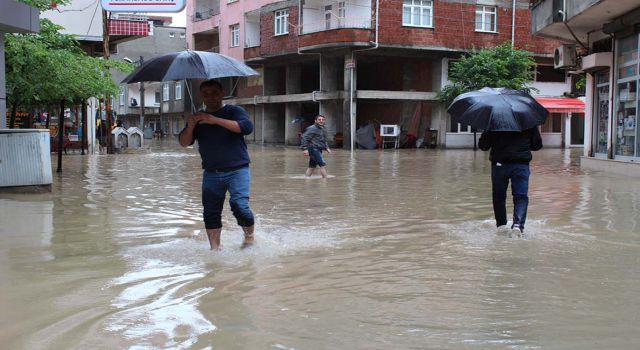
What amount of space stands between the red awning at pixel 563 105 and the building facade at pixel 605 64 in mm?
16967

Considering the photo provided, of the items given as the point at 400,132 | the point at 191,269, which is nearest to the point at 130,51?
the point at 400,132

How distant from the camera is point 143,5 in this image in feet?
29.9

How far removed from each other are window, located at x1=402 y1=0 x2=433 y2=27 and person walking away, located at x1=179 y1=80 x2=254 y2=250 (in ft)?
99.6

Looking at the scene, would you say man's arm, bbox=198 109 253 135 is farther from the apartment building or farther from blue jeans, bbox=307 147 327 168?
the apartment building

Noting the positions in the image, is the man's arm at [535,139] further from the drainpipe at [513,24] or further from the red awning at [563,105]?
the drainpipe at [513,24]

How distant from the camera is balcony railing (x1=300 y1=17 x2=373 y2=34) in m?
34.6

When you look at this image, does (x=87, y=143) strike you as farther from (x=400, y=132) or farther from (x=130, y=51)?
(x=130, y=51)

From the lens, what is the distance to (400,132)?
125 feet

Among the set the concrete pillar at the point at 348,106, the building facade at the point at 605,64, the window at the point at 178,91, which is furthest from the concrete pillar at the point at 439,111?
the window at the point at 178,91

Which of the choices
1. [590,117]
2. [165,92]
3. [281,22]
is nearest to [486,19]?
[281,22]

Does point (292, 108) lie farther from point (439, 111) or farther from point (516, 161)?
point (516, 161)

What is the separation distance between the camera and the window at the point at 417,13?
116ft

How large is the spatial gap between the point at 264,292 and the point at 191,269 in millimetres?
1037

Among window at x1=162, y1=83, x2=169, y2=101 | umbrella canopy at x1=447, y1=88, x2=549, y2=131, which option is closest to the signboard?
umbrella canopy at x1=447, y1=88, x2=549, y2=131
